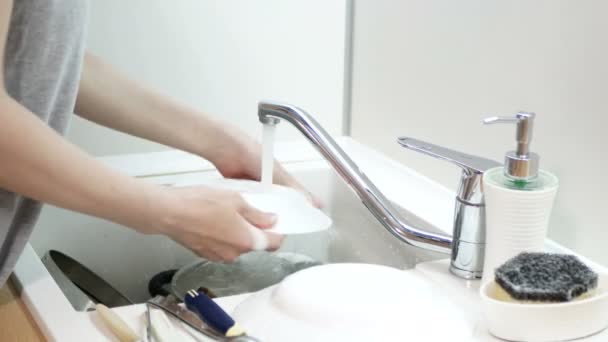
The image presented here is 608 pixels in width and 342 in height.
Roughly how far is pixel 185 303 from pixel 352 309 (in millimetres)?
145

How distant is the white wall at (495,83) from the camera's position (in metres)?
0.73

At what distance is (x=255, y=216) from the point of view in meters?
0.73

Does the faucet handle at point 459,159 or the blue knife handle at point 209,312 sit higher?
the faucet handle at point 459,159

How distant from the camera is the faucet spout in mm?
746

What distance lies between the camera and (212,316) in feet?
1.95

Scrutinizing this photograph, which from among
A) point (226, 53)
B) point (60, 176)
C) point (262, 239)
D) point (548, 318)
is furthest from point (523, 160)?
point (226, 53)

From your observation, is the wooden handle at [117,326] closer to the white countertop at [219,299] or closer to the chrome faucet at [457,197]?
the white countertop at [219,299]

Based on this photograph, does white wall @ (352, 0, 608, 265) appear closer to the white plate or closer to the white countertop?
the white countertop

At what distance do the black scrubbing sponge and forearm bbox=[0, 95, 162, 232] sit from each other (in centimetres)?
30

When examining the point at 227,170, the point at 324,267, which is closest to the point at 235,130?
the point at 227,170

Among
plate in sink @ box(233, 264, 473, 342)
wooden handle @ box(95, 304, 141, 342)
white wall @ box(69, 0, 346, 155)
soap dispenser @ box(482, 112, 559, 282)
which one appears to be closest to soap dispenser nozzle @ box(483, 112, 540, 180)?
soap dispenser @ box(482, 112, 559, 282)

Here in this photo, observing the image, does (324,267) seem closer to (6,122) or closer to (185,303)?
(185,303)

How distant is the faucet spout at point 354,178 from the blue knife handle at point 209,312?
0.20m

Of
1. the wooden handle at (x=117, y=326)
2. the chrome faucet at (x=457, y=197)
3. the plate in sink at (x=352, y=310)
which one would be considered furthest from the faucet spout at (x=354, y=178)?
the wooden handle at (x=117, y=326)
